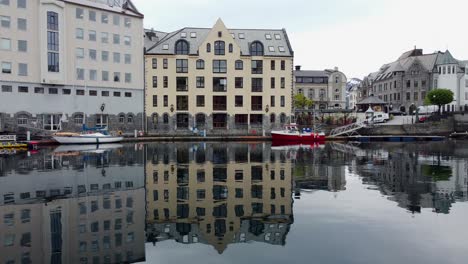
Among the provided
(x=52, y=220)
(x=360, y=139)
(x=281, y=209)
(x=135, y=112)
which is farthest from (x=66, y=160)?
(x=360, y=139)

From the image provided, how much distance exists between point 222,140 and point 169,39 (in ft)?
66.6

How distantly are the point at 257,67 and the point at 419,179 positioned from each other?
47115 mm

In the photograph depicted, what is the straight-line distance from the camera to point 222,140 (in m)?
59.8

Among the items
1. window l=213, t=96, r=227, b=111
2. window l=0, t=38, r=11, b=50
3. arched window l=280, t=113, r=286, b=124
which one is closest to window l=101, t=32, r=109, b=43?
window l=0, t=38, r=11, b=50

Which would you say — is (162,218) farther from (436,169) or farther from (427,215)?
(436,169)

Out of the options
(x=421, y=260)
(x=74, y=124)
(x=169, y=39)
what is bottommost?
(x=421, y=260)

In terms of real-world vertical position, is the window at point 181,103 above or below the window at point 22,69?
below

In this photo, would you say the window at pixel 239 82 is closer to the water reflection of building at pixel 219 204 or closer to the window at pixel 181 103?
the window at pixel 181 103

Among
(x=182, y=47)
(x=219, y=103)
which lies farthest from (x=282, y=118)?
(x=182, y=47)

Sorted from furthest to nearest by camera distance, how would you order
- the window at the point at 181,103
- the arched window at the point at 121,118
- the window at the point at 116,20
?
the window at the point at 181,103 → the arched window at the point at 121,118 → the window at the point at 116,20

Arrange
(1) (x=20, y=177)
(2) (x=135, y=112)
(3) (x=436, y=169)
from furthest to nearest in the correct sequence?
(2) (x=135, y=112)
(3) (x=436, y=169)
(1) (x=20, y=177)

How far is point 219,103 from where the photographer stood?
6719 centimetres

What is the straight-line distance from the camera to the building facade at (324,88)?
105 metres

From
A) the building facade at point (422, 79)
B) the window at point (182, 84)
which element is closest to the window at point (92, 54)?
the window at point (182, 84)
